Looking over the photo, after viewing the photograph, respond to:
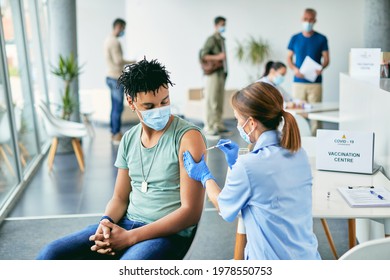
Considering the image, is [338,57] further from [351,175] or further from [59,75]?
[351,175]

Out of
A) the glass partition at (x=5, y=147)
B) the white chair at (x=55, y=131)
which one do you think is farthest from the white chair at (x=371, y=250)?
the white chair at (x=55, y=131)

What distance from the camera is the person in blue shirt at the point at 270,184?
2.16 metres

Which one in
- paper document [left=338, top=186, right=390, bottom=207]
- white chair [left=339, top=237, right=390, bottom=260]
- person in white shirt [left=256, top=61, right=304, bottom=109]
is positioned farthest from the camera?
person in white shirt [left=256, top=61, right=304, bottom=109]

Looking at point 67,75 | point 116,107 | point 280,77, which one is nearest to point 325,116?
point 280,77

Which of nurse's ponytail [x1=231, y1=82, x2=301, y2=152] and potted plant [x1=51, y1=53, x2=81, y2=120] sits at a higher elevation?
nurse's ponytail [x1=231, y1=82, x2=301, y2=152]

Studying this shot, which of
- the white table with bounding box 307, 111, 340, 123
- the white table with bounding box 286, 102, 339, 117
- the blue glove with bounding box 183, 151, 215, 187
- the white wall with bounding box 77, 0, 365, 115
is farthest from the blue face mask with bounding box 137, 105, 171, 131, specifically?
the white wall with bounding box 77, 0, 365, 115

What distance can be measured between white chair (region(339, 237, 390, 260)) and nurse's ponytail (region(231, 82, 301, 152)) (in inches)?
15.0

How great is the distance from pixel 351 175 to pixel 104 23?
24.8 ft

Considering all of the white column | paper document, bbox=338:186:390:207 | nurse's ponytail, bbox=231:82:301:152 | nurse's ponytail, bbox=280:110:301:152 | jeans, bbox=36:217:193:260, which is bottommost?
jeans, bbox=36:217:193:260

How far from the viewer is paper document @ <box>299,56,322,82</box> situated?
6434mm

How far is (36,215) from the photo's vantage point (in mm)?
4680

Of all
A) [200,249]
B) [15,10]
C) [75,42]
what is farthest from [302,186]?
[75,42]

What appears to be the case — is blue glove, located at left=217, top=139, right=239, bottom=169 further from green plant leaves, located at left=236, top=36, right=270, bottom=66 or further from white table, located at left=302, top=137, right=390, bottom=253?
green plant leaves, located at left=236, top=36, right=270, bottom=66

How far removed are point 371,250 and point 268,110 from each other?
0.57 m
